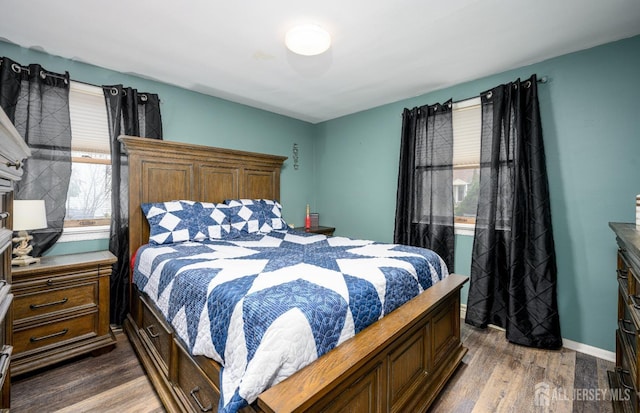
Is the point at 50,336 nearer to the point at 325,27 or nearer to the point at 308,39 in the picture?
the point at 308,39

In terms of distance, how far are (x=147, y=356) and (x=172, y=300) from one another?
73cm

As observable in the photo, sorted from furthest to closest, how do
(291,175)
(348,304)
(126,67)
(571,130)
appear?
(291,175) < (126,67) < (571,130) < (348,304)

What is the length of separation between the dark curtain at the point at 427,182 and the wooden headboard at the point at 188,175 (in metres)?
1.61

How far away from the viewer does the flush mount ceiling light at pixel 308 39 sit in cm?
196

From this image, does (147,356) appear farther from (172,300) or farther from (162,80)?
(162,80)

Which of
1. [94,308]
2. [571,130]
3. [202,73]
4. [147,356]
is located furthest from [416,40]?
[94,308]

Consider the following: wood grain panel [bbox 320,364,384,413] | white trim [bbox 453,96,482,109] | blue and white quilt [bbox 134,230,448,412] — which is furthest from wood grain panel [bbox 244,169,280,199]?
wood grain panel [bbox 320,364,384,413]

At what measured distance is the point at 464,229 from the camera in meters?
2.93

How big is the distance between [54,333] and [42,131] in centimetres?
156

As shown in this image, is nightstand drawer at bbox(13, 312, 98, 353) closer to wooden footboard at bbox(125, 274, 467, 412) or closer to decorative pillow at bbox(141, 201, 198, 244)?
wooden footboard at bbox(125, 274, 467, 412)

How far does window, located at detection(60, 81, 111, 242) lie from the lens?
2463 millimetres

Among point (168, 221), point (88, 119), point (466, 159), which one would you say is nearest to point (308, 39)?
point (168, 221)

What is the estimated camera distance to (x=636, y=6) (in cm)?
176

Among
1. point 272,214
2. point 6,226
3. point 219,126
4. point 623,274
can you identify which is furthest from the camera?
point 219,126
